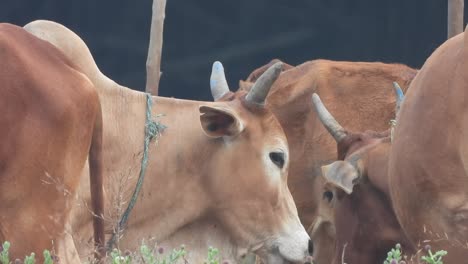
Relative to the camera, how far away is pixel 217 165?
22.5ft

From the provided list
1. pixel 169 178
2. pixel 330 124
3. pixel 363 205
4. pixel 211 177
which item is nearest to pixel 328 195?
pixel 330 124

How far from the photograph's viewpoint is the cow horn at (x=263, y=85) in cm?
680

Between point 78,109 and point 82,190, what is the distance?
3.89ft

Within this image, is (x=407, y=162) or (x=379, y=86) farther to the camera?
(x=379, y=86)

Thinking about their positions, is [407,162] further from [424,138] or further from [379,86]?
[379,86]

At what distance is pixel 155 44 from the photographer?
9.20m

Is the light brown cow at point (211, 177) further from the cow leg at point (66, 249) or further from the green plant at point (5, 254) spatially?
the green plant at point (5, 254)

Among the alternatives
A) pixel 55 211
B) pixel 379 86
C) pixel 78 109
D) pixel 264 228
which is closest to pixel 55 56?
pixel 78 109

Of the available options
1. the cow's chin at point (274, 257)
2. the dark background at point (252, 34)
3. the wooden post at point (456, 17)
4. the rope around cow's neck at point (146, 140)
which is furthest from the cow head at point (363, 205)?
the dark background at point (252, 34)

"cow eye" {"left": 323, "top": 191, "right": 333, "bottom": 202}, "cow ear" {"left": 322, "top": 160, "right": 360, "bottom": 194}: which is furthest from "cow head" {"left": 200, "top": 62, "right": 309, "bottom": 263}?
"cow eye" {"left": 323, "top": 191, "right": 333, "bottom": 202}

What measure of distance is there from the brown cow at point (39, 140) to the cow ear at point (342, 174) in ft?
5.22

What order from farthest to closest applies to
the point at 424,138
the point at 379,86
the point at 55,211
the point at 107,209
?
the point at 379,86 → the point at 107,209 → the point at 424,138 → the point at 55,211

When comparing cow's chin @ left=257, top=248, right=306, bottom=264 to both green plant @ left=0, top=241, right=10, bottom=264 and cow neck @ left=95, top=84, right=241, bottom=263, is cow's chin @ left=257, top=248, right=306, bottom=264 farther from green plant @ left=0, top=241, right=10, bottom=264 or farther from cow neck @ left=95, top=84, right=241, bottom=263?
green plant @ left=0, top=241, right=10, bottom=264

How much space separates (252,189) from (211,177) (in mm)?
187
